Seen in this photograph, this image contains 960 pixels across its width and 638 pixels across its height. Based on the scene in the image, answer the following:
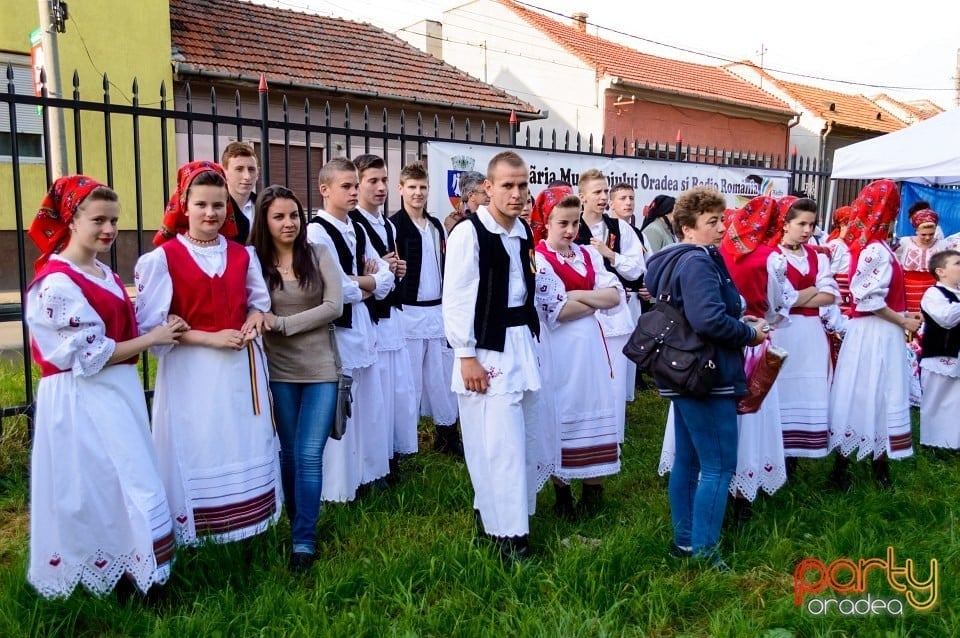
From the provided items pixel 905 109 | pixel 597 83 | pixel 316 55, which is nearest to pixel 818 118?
pixel 597 83

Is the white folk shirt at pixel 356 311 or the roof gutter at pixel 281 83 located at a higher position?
the roof gutter at pixel 281 83

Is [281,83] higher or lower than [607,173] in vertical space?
higher

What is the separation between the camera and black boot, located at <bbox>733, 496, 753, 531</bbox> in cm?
408

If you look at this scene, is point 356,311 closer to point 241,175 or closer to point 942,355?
point 241,175

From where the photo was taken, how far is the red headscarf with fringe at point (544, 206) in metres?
4.10

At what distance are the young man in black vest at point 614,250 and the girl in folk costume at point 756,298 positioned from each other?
1146 mm

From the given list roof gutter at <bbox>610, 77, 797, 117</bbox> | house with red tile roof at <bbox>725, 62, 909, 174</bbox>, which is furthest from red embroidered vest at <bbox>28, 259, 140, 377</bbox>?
house with red tile roof at <bbox>725, 62, 909, 174</bbox>

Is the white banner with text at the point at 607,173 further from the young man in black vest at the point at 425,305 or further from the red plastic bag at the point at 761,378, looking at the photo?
the red plastic bag at the point at 761,378

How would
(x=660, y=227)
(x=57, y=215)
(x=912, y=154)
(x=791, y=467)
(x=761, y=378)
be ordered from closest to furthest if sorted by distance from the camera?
(x=57, y=215), (x=761, y=378), (x=791, y=467), (x=660, y=227), (x=912, y=154)

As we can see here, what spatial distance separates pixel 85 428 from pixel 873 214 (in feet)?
14.2

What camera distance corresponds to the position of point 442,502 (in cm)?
439

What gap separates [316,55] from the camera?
15.2 meters

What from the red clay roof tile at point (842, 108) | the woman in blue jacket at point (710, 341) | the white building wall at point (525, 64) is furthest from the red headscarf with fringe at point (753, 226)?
the red clay roof tile at point (842, 108)

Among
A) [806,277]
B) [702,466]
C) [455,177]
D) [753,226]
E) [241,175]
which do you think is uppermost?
[455,177]
